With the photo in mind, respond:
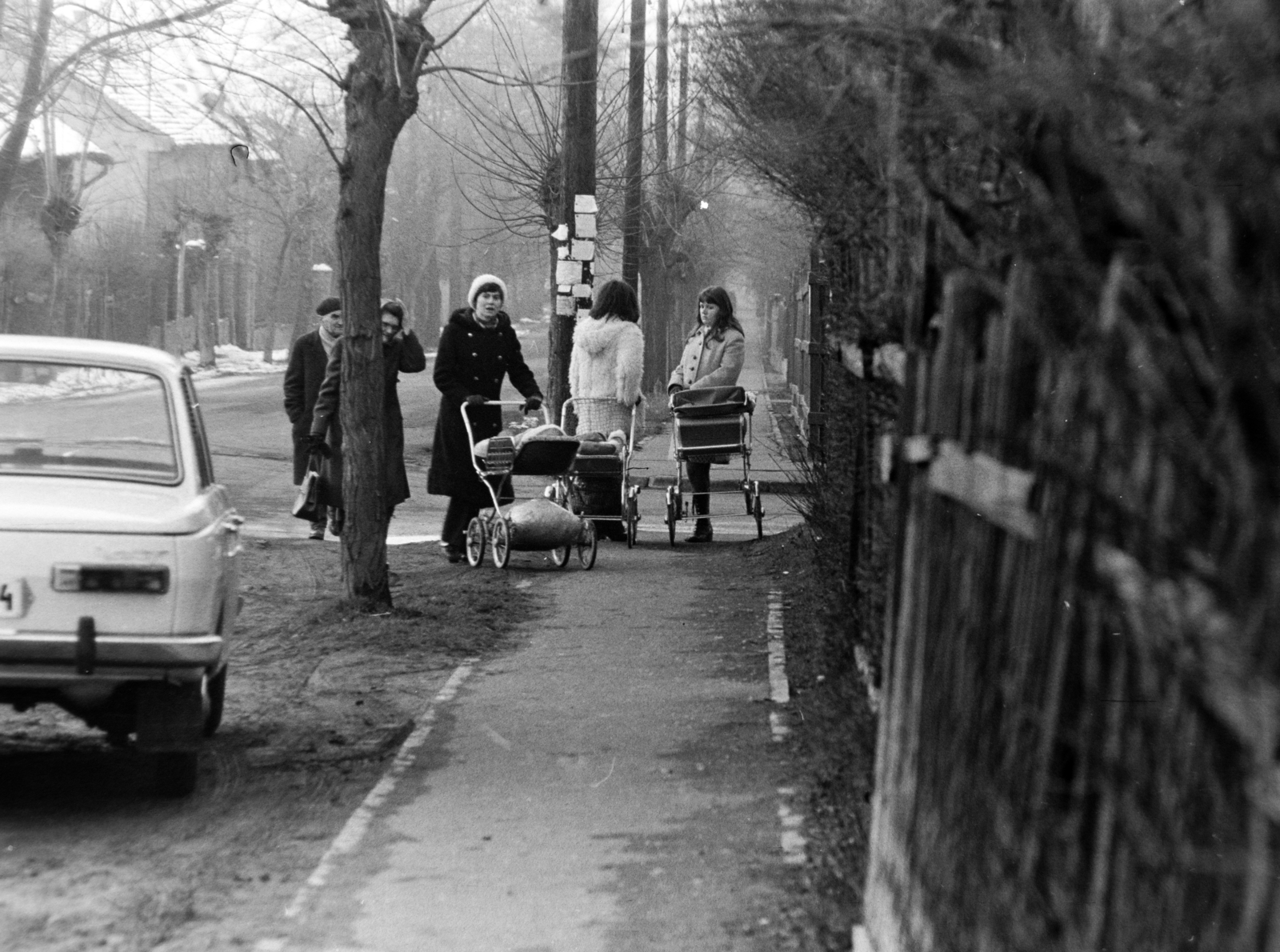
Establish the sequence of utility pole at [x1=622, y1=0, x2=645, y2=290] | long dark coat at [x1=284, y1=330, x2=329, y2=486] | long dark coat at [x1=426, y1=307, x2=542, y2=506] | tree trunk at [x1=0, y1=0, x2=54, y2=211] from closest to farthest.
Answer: long dark coat at [x1=426, y1=307, x2=542, y2=506] → long dark coat at [x1=284, y1=330, x2=329, y2=486] → tree trunk at [x1=0, y1=0, x2=54, y2=211] → utility pole at [x1=622, y1=0, x2=645, y2=290]

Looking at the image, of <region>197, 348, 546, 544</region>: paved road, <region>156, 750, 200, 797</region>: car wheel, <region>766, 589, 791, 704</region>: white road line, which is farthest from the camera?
<region>197, 348, 546, 544</region>: paved road

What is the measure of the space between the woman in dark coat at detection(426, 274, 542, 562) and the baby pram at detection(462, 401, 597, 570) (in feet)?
0.49

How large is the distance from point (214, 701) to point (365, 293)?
10.4 feet

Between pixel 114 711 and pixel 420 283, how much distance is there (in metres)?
73.4

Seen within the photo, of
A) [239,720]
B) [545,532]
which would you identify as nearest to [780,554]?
[545,532]

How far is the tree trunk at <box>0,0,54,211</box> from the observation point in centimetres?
2178

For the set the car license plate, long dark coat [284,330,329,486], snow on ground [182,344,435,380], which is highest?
long dark coat [284,330,329,486]

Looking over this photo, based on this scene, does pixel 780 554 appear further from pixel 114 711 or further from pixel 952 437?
pixel 952 437

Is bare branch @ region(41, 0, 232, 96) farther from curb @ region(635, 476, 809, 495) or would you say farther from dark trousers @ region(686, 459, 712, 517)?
curb @ region(635, 476, 809, 495)

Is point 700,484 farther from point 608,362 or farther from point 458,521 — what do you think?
point 458,521

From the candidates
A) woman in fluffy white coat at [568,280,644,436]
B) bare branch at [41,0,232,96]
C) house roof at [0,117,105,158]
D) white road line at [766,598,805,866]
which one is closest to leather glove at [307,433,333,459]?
woman in fluffy white coat at [568,280,644,436]

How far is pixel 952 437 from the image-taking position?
3533 millimetres

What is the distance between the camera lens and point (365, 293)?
977 cm

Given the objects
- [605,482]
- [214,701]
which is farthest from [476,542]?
[214,701]
